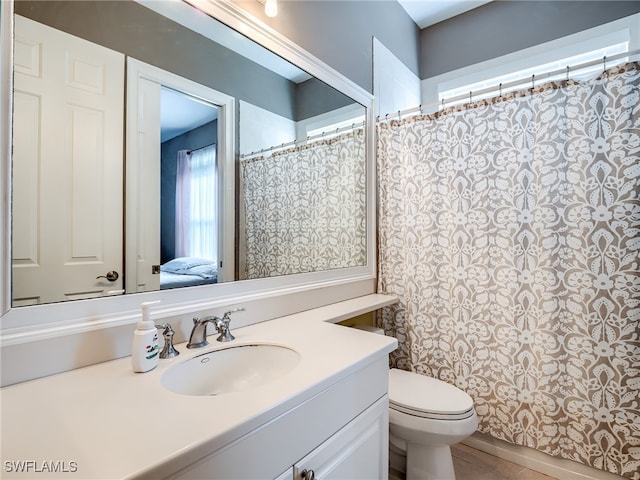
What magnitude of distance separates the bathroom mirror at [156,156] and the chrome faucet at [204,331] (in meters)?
0.15

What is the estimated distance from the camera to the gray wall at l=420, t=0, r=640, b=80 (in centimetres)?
193

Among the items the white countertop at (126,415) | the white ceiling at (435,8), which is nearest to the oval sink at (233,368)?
the white countertop at (126,415)

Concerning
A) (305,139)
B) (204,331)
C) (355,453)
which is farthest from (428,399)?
(305,139)

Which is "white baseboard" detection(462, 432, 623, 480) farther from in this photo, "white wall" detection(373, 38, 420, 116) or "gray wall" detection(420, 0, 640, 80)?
"gray wall" detection(420, 0, 640, 80)

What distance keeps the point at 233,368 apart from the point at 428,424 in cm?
82

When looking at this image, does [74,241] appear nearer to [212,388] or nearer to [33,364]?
[33,364]

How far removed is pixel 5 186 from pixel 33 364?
0.44 metres

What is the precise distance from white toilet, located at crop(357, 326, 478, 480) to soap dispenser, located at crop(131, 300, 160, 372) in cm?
99

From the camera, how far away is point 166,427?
0.59 m

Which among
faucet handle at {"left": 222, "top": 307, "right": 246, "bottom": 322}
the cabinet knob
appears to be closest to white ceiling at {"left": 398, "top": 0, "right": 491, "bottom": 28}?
faucet handle at {"left": 222, "top": 307, "right": 246, "bottom": 322}

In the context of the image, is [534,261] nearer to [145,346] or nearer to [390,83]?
[390,83]

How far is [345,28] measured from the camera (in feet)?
5.94

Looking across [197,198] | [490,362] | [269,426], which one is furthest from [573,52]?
[269,426]

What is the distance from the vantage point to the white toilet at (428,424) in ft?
4.14
